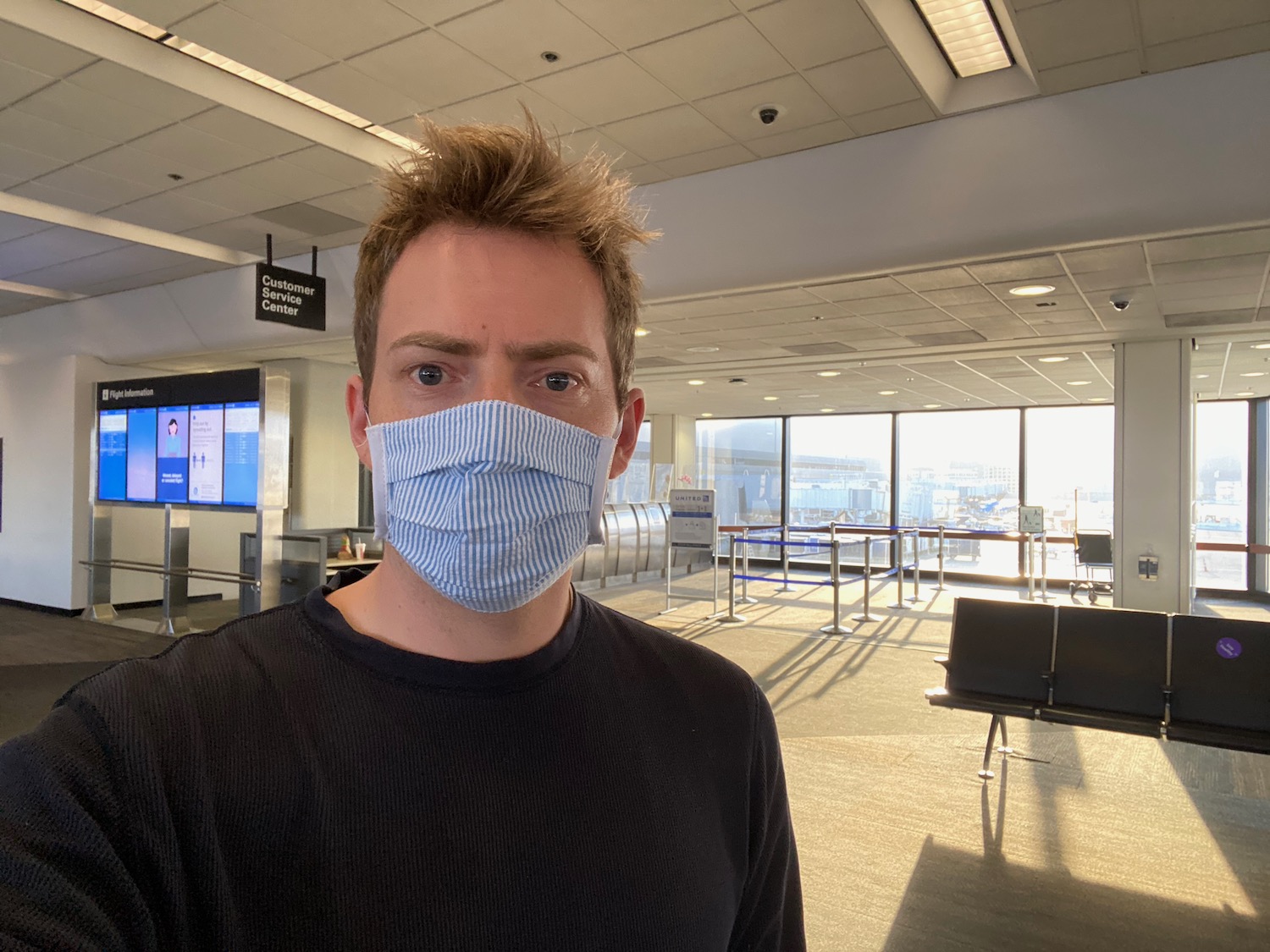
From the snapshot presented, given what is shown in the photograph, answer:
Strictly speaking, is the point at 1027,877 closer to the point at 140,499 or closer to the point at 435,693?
the point at 435,693

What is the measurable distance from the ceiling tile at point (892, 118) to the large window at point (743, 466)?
13518 millimetres

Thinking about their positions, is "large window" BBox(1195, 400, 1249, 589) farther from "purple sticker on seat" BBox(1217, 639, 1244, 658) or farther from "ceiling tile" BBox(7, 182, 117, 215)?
"ceiling tile" BBox(7, 182, 117, 215)

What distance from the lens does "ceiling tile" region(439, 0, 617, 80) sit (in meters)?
3.81

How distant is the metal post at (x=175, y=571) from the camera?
8.27 m

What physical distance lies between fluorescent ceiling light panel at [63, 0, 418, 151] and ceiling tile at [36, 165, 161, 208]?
1.84 m

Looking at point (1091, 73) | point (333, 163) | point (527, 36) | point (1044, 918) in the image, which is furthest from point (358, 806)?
point (333, 163)

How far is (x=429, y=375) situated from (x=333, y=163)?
5372mm

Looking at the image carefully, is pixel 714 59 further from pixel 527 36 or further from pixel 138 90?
pixel 138 90

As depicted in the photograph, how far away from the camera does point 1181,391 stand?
7801mm

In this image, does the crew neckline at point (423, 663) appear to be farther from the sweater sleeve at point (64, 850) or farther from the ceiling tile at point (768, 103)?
the ceiling tile at point (768, 103)

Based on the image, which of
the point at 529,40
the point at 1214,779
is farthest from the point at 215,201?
the point at 1214,779

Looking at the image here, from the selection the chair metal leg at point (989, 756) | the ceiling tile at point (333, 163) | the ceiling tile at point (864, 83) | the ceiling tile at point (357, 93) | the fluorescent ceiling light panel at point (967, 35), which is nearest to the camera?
the fluorescent ceiling light panel at point (967, 35)

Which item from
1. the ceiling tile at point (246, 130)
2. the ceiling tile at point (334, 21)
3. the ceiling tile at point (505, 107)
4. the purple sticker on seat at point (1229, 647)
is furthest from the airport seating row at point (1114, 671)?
the ceiling tile at point (246, 130)

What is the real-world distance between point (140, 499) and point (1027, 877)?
8.58m
